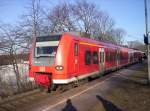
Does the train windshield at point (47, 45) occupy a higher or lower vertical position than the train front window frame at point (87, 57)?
higher

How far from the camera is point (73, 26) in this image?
43.0m

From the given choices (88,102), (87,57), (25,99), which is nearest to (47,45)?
(25,99)

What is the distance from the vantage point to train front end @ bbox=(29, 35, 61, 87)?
1334 cm

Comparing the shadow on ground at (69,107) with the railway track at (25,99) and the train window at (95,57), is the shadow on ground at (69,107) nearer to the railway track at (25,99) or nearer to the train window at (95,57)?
the railway track at (25,99)

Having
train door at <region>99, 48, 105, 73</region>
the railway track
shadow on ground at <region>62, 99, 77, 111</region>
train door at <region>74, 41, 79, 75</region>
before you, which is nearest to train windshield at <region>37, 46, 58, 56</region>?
train door at <region>74, 41, 79, 75</region>

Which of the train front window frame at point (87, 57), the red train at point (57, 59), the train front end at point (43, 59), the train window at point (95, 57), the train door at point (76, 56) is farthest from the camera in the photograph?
the train window at point (95, 57)

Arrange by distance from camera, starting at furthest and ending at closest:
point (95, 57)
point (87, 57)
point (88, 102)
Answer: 1. point (95, 57)
2. point (87, 57)
3. point (88, 102)

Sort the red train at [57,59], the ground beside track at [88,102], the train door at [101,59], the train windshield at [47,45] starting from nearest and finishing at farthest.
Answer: the ground beside track at [88,102], the red train at [57,59], the train windshield at [47,45], the train door at [101,59]

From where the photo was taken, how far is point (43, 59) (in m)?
13.6

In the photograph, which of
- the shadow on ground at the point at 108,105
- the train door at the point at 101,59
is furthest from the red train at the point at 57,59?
the train door at the point at 101,59

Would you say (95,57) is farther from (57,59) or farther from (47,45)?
(57,59)

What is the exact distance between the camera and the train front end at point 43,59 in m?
13.3

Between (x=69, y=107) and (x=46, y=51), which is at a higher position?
(x=46, y=51)

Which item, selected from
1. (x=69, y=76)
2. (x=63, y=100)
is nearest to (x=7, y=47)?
(x=69, y=76)
